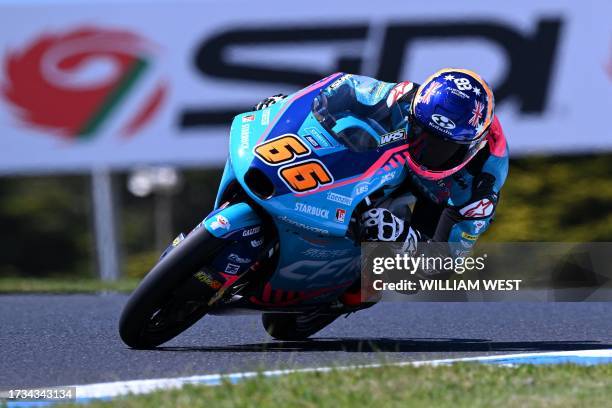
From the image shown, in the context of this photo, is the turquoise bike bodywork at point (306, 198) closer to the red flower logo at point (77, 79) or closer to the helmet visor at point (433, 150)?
the helmet visor at point (433, 150)

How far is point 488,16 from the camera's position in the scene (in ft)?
44.9

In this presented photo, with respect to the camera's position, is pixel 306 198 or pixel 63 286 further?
pixel 63 286

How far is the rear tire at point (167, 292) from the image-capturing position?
5.38 meters

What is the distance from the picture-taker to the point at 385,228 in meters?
5.49

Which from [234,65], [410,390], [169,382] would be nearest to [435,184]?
[410,390]

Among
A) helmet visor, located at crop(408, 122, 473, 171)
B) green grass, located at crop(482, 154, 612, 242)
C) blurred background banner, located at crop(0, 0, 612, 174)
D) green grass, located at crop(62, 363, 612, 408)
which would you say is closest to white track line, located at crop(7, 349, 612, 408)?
green grass, located at crop(62, 363, 612, 408)

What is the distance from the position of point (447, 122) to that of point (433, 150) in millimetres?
160

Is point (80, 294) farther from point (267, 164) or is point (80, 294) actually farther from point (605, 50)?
point (605, 50)

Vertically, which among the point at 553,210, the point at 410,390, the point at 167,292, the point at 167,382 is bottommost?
the point at 553,210

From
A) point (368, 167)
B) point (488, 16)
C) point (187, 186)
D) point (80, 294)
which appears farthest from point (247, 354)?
point (187, 186)

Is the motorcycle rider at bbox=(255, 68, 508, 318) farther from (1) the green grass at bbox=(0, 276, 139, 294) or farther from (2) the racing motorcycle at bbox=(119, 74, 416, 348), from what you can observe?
(1) the green grass at bbox=(0, 276, 139, 294)

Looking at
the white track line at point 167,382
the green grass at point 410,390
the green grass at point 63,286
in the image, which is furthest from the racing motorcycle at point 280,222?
the green grass at point 63,286

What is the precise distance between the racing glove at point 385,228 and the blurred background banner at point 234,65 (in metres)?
7.93

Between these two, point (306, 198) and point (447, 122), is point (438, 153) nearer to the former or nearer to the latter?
point (447, 122)
